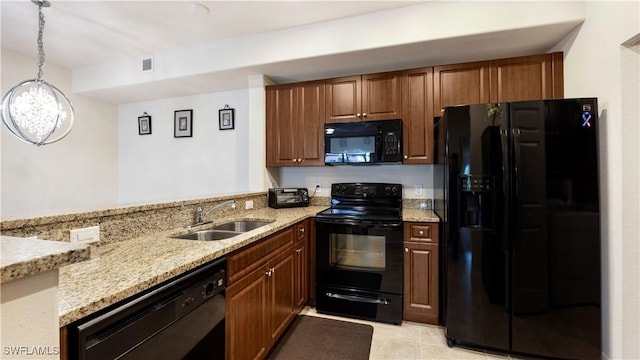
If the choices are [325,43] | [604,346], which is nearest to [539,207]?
[604,346]

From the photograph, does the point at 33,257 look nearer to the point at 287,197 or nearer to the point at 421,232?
the point at 421,232

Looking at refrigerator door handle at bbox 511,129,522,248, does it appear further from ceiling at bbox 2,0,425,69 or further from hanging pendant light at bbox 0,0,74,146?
hanging pendant light at bbox 0,0,74,146

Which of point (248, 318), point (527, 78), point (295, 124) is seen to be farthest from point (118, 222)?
point (527, 78)

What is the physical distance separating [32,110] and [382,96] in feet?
10.1

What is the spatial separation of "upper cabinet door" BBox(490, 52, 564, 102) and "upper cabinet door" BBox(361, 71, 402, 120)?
2.67ft

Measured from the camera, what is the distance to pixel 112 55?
3.16 metres

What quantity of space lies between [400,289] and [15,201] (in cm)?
425

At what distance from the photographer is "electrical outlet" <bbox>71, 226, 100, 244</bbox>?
1313 millimetres

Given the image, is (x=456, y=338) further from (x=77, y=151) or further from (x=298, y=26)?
(x=77, y=151)

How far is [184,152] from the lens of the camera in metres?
3.88

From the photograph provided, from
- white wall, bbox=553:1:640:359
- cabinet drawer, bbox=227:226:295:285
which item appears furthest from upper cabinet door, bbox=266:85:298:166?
white wall, bbox=553:1:640:359

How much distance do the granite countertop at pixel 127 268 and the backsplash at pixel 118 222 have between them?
6cm

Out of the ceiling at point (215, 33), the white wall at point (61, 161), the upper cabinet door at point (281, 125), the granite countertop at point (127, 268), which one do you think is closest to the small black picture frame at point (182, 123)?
the ceiling at point (215, 33)

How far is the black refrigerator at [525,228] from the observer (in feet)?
5.94
